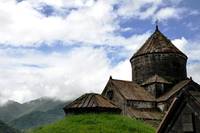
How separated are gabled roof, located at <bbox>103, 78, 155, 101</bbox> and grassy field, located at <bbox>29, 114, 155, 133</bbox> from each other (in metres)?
7.90

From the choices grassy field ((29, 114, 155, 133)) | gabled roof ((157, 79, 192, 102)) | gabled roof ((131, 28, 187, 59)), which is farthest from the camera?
gabled roof ((131, 28, 187, 59))

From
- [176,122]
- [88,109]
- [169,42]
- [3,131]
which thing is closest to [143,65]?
[169,42]

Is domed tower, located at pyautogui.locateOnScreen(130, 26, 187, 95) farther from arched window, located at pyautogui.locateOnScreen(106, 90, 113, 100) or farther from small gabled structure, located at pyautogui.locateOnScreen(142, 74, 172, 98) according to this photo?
arched window, located at pyautogui.locateOnScreen(106, 90, 113, 100)

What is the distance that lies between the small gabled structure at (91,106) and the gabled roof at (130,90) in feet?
17.8

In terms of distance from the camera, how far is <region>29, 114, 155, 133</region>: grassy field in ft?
99.6

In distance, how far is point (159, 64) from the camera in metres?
45.7

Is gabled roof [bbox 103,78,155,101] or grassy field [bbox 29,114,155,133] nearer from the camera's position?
grassy field [bbox 29,114,155,133]

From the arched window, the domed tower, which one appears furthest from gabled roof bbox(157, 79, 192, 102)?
the arched window

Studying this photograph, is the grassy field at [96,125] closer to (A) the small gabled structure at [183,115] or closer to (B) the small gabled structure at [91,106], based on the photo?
(B) the small gabled structure at [91,106]

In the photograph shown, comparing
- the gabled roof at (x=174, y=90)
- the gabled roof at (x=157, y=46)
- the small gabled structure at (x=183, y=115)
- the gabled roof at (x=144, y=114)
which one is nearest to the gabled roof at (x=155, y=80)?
the gabled roof at (x=174, y=90)

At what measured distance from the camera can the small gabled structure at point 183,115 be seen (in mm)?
12984

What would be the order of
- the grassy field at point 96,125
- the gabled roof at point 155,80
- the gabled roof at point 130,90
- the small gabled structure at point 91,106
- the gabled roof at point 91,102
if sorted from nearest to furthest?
the grassy field at point 96,125
the small gabled structure at point 91,106
the gabled roof at point 91,102
the gabled roof at point 130,90
the gabled roof at point 155,80

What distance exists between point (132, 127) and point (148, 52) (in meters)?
16.1

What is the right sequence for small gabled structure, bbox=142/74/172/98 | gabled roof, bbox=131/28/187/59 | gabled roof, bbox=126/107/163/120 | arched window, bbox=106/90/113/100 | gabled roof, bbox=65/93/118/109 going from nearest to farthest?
gabled roof, bbox=65/93/118/109
gabled roof, bbox=126/107/163/120
arched window, bbox=106/90/113/100
small gabled structure, bbox=142/74/172/98
gabled roof, bbox=131/28/187/59
